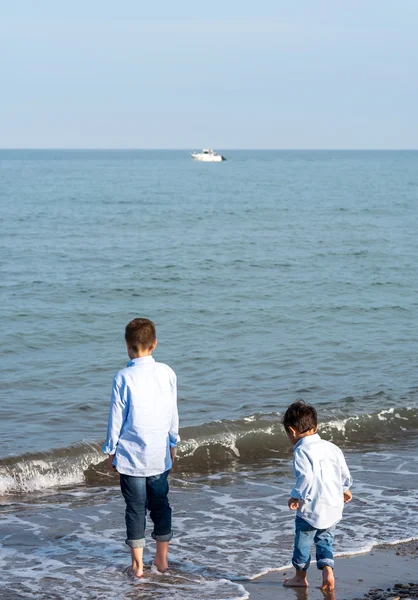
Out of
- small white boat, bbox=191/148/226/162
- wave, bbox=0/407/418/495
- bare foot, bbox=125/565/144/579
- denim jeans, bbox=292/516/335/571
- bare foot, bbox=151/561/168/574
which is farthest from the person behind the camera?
small white boat, bbox=191/148/226/162

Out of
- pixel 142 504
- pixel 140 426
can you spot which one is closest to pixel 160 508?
pixel 142 504

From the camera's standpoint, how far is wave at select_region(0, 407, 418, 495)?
8.38 metres

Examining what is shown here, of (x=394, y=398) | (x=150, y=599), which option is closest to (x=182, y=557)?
(x=150, y=599)

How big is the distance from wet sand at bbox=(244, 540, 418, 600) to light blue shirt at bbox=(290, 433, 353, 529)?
0.46 metres

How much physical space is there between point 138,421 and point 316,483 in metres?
1.12

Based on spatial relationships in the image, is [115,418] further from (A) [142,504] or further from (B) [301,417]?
(B) [301,417]

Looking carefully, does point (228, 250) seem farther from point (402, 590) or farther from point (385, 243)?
point (402, 590)

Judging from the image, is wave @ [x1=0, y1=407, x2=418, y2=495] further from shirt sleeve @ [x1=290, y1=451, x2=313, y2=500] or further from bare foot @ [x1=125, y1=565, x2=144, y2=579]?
shirt sleeve @ [x1=290, y1=451, x2=313, y2=500]

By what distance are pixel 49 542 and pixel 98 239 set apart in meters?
25.5

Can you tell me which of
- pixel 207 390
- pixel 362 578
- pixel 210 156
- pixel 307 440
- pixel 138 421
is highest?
pixel 210 156

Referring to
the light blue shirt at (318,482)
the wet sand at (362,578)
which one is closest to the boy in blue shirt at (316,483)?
the light blue shirt at (318,482)

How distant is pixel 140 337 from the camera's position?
535 cm

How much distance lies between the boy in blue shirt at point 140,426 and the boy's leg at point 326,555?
3.27ft

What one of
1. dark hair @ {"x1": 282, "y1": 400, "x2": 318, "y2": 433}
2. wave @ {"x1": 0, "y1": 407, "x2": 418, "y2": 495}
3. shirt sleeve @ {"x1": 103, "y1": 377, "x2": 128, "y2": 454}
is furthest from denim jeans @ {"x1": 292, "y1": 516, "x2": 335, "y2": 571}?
wave @ {"x1": 0, "y1": 407, "x2": 418, "y2": 495}
